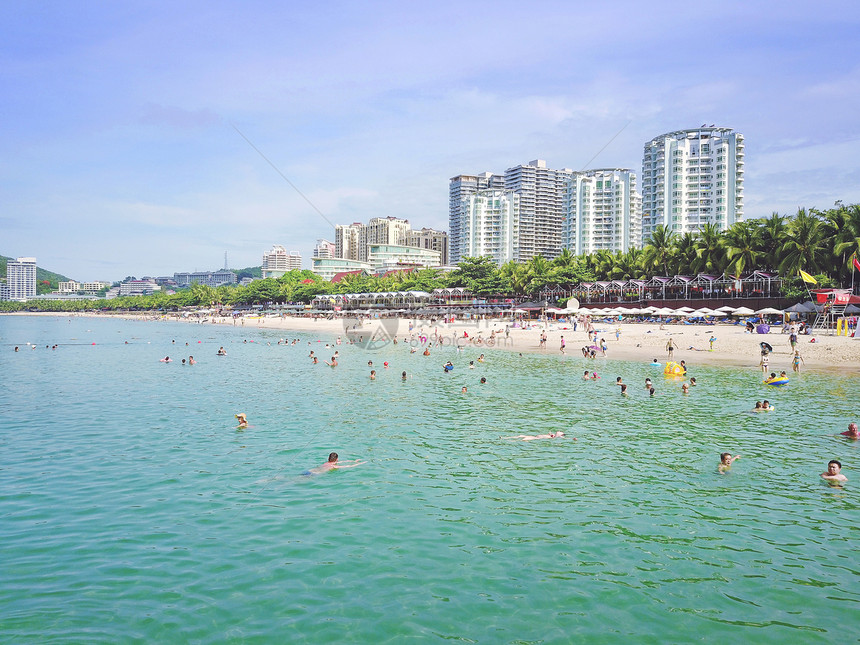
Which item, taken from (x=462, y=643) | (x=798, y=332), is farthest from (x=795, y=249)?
(x=462, y=643)

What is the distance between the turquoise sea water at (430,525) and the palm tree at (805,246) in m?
41.6

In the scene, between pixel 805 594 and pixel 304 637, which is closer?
pixel 304 637

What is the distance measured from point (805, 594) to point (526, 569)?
4422mm

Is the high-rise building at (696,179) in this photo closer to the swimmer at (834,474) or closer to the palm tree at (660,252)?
the palm tree at (660,252)

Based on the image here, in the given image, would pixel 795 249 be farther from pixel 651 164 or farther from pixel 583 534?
pixel 651 164

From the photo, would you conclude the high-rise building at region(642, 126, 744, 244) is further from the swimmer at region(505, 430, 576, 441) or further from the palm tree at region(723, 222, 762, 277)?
the swimmer at region(505, 430, 576, 441)

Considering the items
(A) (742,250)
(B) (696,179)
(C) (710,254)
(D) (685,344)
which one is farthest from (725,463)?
(B) (696,179)

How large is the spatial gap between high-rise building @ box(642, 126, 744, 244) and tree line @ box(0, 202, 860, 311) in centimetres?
4787

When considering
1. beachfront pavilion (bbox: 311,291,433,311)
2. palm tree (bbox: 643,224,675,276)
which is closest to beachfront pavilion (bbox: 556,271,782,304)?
→ palm tree (bbox: 643,224,675,276)

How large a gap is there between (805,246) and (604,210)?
106 m

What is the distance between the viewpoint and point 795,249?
60.1 metres

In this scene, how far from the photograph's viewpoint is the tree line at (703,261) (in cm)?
5853

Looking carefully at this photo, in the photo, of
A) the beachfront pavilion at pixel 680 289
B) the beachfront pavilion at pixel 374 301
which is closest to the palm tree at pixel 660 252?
the beachfront pavilion at pixel 680 289

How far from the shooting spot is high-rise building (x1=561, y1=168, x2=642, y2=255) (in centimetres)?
16112
